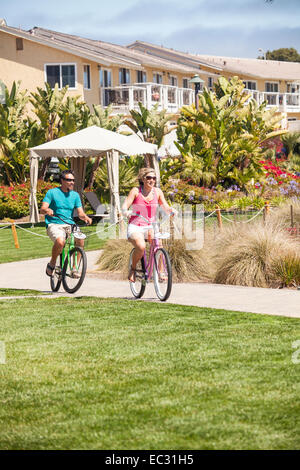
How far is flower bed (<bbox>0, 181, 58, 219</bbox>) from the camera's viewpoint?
1104 inches

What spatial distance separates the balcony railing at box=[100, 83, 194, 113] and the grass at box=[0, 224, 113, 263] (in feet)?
73.7

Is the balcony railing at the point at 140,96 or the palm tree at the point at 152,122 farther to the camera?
the balcony railing at the point at 140,96

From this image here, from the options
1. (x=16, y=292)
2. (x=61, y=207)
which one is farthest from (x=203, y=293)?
(x=16, y=292)

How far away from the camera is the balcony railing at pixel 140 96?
45000 mm

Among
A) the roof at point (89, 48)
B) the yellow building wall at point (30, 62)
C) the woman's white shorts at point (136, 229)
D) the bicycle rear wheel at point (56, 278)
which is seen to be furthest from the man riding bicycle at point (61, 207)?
the yellow building wall at point (30, 62)

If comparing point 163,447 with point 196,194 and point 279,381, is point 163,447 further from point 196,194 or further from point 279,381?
point 196,194

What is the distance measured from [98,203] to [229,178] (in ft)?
18.6

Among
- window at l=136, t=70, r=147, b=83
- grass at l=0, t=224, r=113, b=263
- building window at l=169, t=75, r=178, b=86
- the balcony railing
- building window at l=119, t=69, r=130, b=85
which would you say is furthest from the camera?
building window at l=169, t=75, r=178, b=86

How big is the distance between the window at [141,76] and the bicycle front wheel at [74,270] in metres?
40.1

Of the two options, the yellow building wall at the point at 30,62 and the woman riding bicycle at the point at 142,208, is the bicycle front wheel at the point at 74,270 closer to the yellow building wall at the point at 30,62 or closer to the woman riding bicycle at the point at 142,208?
the woman riding bicycle at the point at 142,208

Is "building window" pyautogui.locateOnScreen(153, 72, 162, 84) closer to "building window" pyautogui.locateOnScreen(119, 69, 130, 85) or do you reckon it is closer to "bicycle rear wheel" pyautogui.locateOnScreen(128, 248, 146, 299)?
"building window" pyautogui.locateOnScreen(119, 69, 130, 85)

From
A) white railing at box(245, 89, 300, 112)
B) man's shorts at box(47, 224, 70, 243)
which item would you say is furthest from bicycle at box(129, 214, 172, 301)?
white railing at box(245, 89, 300, 112)

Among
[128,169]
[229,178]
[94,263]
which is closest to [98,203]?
[128,169]
